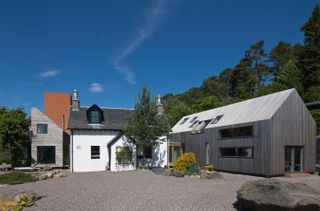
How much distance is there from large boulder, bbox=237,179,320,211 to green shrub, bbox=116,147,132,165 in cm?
1815

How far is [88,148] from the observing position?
26.4 m

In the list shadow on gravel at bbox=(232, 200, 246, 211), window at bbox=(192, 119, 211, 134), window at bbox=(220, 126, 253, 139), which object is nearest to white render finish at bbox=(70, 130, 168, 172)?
window at bbox=(192, 119, 211, 134)

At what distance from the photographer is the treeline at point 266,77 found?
39.6 meters

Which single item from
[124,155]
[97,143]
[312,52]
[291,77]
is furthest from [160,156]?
[312,52]

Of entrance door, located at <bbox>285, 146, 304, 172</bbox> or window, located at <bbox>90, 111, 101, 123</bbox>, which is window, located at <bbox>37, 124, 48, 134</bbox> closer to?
window, located at <bbox>90, 111, 101, 123</bbox>

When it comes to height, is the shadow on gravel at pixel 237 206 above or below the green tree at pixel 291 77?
below

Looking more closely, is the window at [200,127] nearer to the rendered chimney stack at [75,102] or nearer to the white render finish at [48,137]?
the rendered chimney stack at [75,102]

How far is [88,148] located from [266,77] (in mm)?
41884

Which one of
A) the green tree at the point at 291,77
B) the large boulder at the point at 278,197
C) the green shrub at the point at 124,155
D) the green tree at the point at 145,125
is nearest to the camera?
the large boulder at the point at 278,197

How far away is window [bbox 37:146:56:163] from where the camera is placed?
28250mm

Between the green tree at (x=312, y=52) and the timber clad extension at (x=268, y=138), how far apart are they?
2016 cm

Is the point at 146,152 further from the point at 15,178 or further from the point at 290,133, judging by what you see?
the point at 290,133

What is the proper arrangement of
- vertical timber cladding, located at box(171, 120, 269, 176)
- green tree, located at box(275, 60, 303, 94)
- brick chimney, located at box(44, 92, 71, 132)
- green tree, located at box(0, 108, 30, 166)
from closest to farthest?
1. vertical timber cladding, located at box(171, 120, 269, 176)
2. green tree, located at box(0, 108, 30, 166)
3. green tree, located at box(275, 60, 303, 94)
4. brick chimney, located at box(44, 92, 71, 132)

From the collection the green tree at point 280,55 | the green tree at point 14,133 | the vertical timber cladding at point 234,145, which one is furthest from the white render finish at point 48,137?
the green tree at point 280,55
